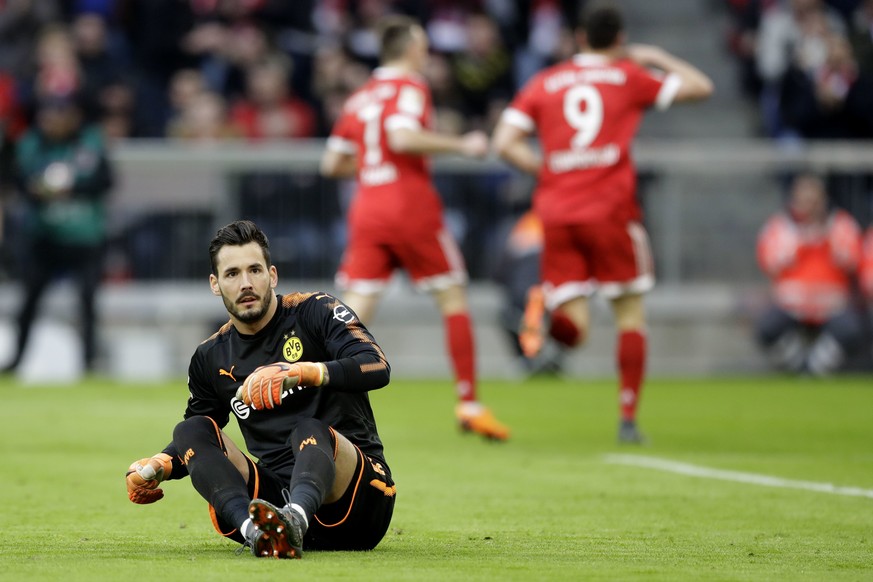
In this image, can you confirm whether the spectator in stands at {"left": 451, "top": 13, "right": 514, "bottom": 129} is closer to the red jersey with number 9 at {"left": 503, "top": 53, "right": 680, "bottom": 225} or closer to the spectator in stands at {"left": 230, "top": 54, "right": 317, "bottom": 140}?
the spectator in stands at {"left": 230, "top": 54, "right": 317, "bottom": 140}

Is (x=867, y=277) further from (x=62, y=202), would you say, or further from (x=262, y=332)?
(x=262, y=332)

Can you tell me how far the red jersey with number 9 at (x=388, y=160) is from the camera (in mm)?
11320

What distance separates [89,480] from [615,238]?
371 cm

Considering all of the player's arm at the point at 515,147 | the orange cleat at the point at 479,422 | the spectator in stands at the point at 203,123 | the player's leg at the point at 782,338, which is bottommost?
the player's leg at the point at 782,338

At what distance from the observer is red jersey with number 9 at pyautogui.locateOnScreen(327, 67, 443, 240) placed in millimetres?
11320

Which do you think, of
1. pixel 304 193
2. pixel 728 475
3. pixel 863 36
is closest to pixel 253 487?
pixel 728 475

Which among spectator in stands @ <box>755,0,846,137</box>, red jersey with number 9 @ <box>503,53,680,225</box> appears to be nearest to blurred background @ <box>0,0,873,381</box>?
spectator in stands @ <box>755,0,846,137</box>

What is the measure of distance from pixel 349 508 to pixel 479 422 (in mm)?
5122

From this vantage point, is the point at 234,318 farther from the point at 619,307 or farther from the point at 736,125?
the point at 736,125

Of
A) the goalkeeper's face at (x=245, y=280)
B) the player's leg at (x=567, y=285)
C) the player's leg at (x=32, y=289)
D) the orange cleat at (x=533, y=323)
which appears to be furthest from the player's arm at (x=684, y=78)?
the player's leg at (x=32, y=289)

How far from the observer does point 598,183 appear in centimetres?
1077

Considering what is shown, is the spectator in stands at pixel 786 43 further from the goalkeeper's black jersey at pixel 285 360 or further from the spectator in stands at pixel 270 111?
the goalkeeper's black jersey at pixel 285 360

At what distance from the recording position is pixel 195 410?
6.16 m

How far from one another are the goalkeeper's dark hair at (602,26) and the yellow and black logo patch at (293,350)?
5082 millimetres
